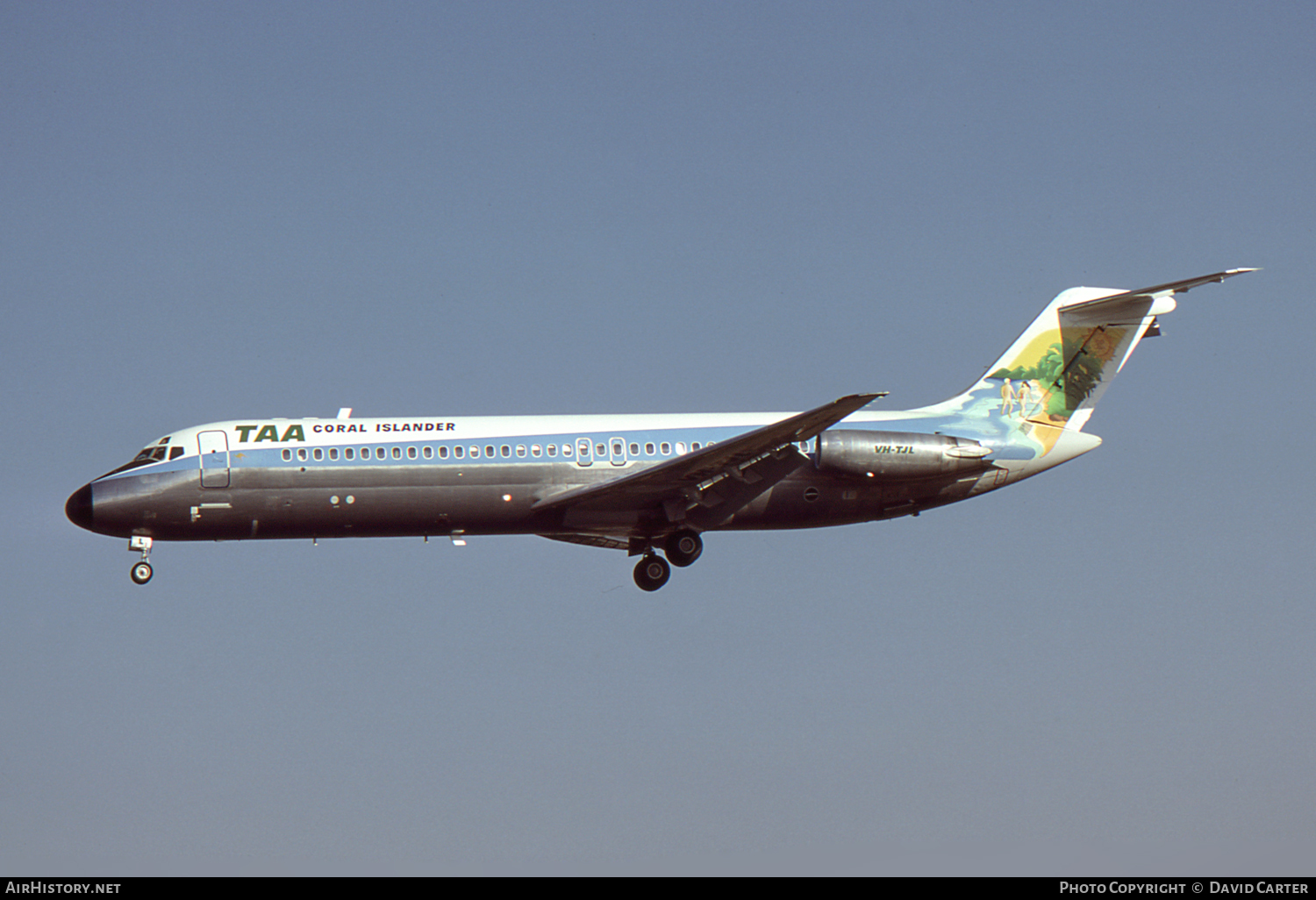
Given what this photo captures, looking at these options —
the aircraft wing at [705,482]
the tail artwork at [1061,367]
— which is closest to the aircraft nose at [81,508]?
the aircraft wing at [705,482]

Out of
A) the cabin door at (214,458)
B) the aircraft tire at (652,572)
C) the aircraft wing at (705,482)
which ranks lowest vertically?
the aircraft tire at (652,572)

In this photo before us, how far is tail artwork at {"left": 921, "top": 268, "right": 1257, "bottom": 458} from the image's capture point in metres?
35.0

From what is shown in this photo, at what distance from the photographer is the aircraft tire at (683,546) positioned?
33.1 meters

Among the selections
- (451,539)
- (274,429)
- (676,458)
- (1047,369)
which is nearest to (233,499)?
(274,429)

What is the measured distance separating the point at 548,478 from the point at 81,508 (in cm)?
1014

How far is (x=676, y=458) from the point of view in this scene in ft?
102

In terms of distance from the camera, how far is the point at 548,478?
1267 inches

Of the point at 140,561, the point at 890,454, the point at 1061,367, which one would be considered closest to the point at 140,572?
the point at 140,561

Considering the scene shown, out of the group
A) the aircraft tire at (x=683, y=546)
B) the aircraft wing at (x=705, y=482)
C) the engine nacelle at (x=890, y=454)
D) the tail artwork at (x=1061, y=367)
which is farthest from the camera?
the tail artwork at (x=1061, y=367)

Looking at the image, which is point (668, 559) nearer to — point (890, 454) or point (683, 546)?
point (683, 546)

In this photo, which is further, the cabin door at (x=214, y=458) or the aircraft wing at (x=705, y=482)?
the cabin door at (x=214, y=458)

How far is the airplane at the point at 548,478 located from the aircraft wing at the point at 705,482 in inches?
1.7

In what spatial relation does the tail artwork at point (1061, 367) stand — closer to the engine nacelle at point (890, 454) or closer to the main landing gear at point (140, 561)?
the engine nacelle at point (890, 454)

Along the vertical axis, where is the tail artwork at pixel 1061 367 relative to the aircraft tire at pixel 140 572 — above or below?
above
